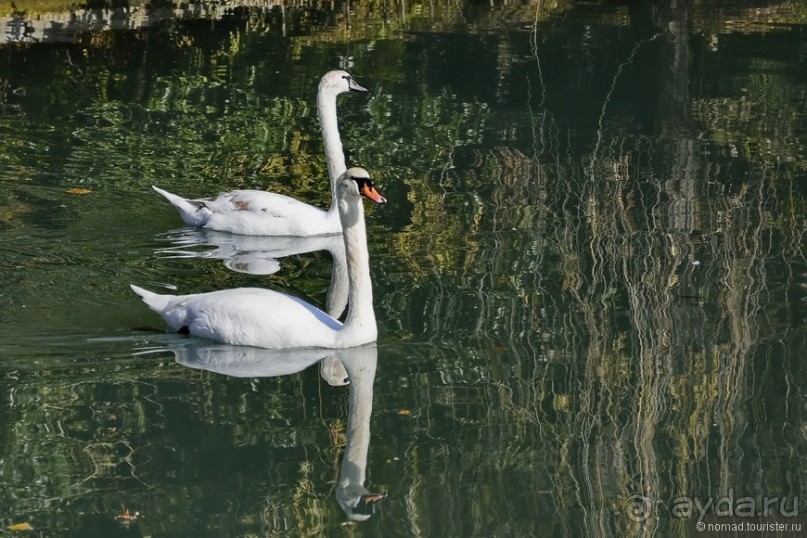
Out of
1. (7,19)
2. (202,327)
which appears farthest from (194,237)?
(7,19)

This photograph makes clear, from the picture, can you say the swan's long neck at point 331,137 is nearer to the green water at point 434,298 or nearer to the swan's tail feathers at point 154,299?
the green water at point 434,298

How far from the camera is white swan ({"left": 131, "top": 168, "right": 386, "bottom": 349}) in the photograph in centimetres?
788

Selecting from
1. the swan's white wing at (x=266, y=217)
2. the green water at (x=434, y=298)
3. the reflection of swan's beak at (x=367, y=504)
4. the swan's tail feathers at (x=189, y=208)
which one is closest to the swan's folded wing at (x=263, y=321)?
the green water at (x=434, y=298)

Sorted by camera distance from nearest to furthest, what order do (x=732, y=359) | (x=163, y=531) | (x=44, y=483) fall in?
(x=163, y=531)
(x=44, y=483)
(x=732, y=359)

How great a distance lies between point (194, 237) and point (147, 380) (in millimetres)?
3252

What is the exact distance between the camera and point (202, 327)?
26.4 feet

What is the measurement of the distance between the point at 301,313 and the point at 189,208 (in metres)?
3.15

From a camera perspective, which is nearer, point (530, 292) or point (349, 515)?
point (349, 515)

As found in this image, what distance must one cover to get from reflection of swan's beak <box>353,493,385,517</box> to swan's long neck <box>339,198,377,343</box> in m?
1.88

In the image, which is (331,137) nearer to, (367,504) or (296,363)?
(296,363)

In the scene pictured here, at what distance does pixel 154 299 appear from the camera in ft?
27.5

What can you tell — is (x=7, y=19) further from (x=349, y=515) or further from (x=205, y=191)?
(x=349, y=515)

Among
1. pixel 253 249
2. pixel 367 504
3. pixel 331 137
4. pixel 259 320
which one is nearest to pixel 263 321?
pixel 259 320

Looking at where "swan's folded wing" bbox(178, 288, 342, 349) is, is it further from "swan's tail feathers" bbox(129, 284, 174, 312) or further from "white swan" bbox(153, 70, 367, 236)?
"white swan" bbox(153, 70, 367, 236)
